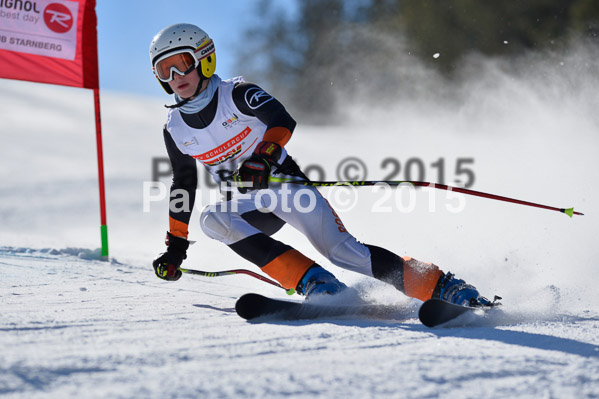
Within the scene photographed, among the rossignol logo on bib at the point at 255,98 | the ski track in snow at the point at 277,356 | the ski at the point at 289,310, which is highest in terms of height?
the rossignol logo on bib at the point at 255,98

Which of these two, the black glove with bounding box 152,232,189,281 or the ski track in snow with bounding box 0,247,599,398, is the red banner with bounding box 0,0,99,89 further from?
the ski track in snow with bounding box 0,247,599,398

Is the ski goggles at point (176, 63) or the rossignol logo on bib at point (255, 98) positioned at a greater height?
the ski goggles at point (176, 63)

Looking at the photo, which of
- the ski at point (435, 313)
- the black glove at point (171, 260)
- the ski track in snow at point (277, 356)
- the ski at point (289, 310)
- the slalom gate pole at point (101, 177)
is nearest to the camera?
the ski track in snow at point (277, 356)

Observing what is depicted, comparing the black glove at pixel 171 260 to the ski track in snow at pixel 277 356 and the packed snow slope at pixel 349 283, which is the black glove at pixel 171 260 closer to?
the packed snow slope at pixel 349 283

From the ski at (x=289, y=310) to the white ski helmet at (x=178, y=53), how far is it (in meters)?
1.32

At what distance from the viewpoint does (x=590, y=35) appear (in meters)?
19.4

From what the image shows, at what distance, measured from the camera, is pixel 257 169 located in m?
2.80

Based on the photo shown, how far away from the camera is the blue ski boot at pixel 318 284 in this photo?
2.73 m

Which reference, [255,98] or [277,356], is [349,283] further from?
[277,356]

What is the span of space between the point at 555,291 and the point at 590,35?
19.0m

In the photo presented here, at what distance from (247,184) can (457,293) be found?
3.50 feet
